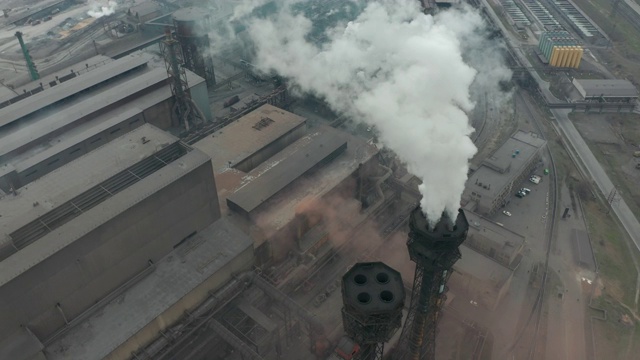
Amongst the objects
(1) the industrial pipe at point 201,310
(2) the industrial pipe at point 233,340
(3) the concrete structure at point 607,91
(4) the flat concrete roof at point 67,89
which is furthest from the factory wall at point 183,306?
(3) the concrete structure at point 607,91

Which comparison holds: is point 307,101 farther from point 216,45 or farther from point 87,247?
point 87,247

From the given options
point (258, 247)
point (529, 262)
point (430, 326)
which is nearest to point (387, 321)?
point (430, 326)

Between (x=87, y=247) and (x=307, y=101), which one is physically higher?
(x=87, y=247)

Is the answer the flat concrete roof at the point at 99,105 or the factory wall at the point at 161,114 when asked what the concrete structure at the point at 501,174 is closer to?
the flat concrete roof at the point at 99,105

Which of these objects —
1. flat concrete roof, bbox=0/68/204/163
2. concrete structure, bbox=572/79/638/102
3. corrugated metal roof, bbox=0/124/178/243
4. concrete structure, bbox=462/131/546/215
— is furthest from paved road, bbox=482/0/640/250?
flat concrete roof, bbox=0/68/204/163

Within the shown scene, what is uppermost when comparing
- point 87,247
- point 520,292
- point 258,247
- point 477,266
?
point 87,247

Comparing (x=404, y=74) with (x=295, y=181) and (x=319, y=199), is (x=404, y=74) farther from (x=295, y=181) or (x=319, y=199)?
(x=295, y=181)

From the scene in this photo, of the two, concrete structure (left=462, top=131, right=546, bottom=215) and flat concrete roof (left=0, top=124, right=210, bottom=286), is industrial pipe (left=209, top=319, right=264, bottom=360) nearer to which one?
flat concrete roof (left=0, top=124, right=210, bottom=286)
